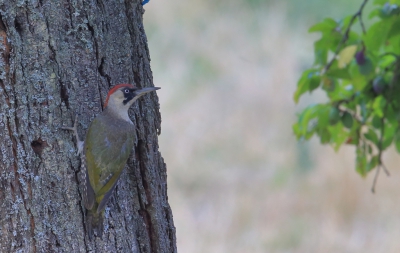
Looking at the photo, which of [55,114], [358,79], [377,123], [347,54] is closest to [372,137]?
[377,123]

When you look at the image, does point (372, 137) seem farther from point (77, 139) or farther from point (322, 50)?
point (77, 139)

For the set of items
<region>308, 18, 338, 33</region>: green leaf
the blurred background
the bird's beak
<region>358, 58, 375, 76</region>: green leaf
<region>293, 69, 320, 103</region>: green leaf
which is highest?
the blurred background

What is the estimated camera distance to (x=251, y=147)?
815 cm

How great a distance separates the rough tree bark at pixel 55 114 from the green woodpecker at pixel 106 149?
4 cm

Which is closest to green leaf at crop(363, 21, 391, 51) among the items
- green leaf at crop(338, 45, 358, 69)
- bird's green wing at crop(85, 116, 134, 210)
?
green leaf at crop(338, 45, 358, 69)

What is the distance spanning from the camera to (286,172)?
25.5 ft

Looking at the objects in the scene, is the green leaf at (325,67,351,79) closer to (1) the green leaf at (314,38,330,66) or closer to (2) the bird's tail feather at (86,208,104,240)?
(1) the green leaf at (314,38,330,66)

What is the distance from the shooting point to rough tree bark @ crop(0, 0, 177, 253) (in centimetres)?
209

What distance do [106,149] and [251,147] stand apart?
570 cm

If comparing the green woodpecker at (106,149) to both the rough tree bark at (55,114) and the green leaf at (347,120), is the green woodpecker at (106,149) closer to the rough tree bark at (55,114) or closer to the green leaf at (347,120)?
the rough tree bark at (55,114)

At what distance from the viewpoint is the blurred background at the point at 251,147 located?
22.3ft

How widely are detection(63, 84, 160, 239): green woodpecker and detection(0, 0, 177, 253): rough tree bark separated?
0.04 m

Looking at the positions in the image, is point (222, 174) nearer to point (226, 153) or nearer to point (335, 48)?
point (226, 153)

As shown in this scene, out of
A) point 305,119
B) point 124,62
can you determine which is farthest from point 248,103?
point 124,62
